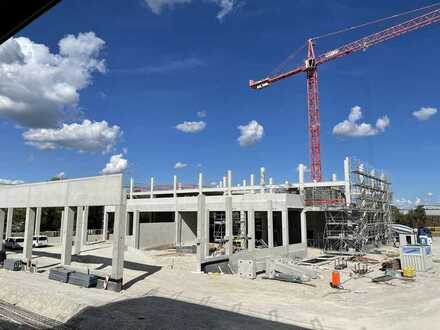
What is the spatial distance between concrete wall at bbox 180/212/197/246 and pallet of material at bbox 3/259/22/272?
2051 centimetres

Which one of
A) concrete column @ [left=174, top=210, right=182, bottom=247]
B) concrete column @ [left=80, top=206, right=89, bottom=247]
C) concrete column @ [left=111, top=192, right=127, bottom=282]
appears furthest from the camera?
concrete column @ [left=174, top=210, right=182, bottom=247]

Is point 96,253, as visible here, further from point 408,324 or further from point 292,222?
point 408,324

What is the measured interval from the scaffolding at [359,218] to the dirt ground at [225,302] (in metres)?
10.9

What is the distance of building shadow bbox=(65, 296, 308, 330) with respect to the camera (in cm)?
1367

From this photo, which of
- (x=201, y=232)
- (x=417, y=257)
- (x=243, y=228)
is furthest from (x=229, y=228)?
(x=417, y=257)

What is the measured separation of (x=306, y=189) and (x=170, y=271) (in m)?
21.3

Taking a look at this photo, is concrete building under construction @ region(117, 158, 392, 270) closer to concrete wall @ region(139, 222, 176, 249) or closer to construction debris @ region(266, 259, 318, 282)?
concrete wall @ region(139, 222, 176, 249)

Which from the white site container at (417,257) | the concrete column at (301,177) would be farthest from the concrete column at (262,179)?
the white site container at (417,257)

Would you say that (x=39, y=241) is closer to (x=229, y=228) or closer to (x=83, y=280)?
(x=83, y=280)

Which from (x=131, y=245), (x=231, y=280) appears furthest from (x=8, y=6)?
(x=131, y=245)

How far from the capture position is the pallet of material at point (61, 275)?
21438 millimetres

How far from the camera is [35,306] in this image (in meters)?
16.7

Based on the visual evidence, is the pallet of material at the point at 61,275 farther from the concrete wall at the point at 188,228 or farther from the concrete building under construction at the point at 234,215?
the concrete wall at the point at 188,228

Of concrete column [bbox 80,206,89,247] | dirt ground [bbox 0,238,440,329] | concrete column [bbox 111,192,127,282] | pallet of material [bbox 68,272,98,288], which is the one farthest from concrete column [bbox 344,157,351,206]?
concrete column [bbox 80,206,89,247]
